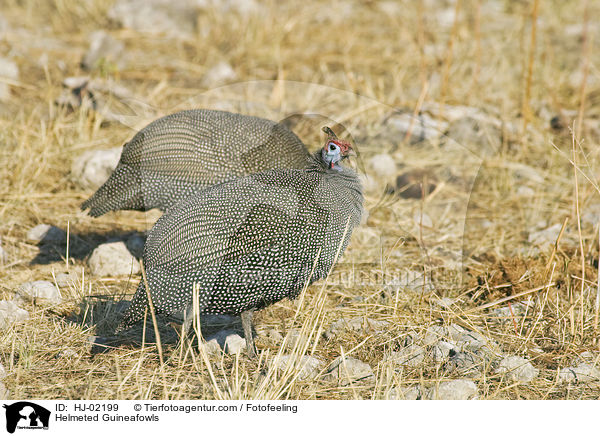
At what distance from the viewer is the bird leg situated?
2.71 m

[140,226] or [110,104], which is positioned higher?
[110,104]

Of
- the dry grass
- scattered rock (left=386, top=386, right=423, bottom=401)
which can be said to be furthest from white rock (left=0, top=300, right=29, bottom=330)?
scattered rock (left=386, top=386, right=423, bottom=401)

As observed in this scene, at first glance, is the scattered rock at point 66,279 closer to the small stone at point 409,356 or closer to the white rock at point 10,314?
the white rock at point 10,314

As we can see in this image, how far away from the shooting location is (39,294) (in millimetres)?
3055

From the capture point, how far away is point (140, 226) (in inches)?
155

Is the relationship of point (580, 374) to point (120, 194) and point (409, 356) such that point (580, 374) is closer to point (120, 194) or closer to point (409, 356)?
point (409, 356)

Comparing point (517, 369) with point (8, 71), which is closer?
point (517, 369)

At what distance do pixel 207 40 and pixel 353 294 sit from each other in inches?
136

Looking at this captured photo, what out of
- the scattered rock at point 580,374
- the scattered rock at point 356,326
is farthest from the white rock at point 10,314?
the scattered rock at point 580,374

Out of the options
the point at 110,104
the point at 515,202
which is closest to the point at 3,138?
the point at 110,104

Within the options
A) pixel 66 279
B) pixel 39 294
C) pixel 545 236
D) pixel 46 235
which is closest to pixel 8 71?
pixel 46 235

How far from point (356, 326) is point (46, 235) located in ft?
5.57

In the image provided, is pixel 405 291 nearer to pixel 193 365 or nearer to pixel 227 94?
pixel 193 365
